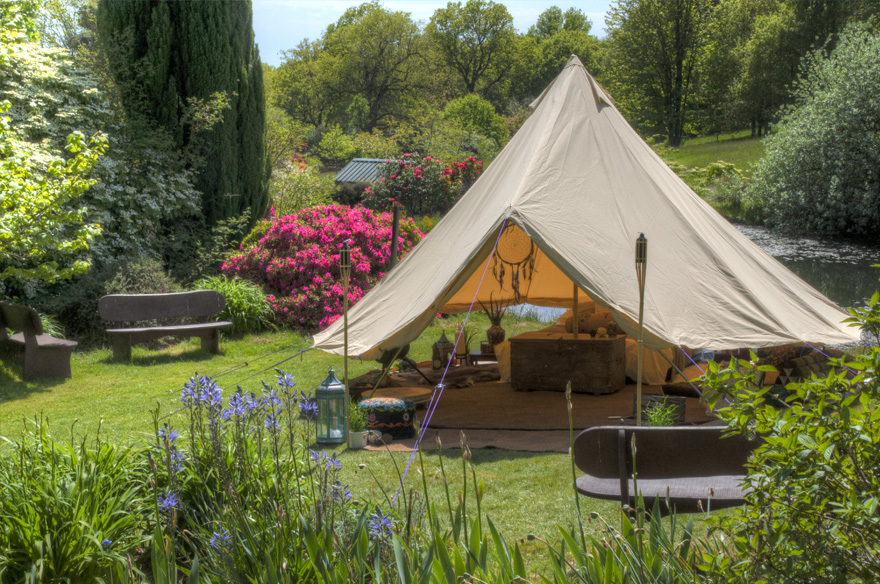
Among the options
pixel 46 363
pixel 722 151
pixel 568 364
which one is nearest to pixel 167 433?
pixel 568 364

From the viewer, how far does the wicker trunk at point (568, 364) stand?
22.1ft

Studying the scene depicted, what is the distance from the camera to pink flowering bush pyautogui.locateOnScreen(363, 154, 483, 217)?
18391 millimetres

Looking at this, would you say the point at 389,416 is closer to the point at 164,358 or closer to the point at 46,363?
the point at 46,363

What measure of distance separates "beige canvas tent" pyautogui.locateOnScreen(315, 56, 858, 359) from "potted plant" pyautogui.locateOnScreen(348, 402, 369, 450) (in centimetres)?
44

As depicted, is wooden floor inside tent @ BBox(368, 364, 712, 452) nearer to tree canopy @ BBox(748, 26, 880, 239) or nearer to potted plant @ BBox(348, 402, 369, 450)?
potted plant @ BBox(348, 402, 369, 450)

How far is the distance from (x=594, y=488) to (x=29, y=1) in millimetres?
9127

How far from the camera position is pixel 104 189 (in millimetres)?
9953

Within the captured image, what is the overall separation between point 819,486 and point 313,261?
349 inches

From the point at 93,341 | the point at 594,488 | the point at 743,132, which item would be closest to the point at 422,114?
the point at 743,132

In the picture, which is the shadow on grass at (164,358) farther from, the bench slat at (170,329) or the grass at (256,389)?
the bench slat at (170,329)

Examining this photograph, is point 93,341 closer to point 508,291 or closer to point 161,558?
point 508,291

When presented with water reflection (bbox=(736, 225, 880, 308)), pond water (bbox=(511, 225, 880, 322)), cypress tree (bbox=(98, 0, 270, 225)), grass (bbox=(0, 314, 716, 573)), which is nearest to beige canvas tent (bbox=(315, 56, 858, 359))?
grass (bbox=(0, 314, 716, 573))

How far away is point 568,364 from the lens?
685cm

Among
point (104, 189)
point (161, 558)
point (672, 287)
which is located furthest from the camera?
point (104, 189)
